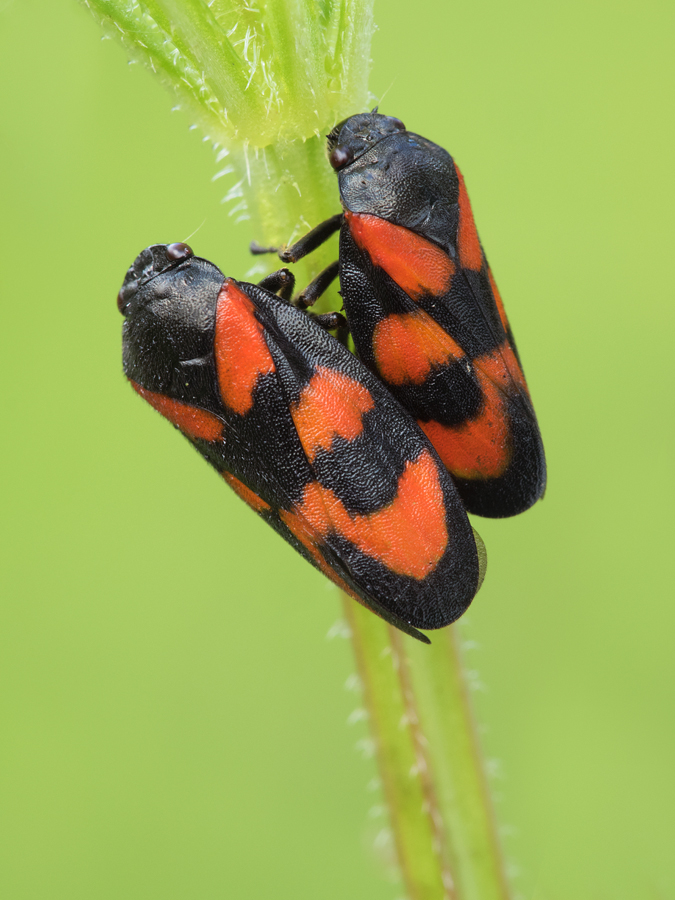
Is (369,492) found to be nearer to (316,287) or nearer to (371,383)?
(371,383)

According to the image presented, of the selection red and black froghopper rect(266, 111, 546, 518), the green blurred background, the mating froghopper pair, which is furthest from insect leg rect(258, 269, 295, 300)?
the green blurred background

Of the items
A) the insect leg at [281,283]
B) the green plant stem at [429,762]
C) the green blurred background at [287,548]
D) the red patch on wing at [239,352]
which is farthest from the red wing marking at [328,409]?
the green blurred background at [287,548]

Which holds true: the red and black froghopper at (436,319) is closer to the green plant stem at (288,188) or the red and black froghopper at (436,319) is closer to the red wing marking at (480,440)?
the red wing marking at (480,440)

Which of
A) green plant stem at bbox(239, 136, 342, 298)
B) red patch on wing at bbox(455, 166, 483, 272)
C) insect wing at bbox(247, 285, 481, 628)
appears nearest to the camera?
green plant stem at bbox(239, 136, 342, 298)

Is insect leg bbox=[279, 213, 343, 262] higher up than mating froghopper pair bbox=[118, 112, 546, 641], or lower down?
higher up

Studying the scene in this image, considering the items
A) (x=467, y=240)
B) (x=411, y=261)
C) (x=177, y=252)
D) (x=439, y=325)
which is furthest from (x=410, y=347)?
(x=177, y=252)

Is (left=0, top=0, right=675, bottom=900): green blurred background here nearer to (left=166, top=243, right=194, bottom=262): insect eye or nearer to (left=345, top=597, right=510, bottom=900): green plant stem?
(left=166, top=243, right=194, bottom=262): insect eye

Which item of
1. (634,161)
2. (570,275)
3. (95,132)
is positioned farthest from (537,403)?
(95,132)
